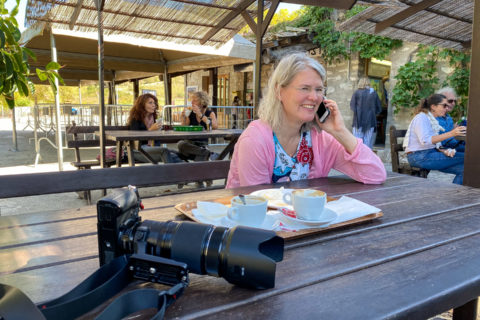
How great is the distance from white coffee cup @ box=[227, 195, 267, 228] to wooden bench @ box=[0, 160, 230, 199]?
3.46 ft

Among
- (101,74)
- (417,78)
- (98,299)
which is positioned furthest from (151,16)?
(417,78)

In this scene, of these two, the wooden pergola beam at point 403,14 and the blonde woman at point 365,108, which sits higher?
the wooden pergola beam at point 403,14

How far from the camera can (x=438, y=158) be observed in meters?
3.90

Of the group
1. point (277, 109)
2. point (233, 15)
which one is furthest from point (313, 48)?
point (277, 109)

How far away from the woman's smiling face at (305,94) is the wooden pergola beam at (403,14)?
283 centimetres

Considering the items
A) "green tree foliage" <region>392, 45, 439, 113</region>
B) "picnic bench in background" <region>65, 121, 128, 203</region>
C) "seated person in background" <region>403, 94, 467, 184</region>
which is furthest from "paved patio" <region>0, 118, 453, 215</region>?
"seated person in background" <region>403, 94, 467, 184</region>

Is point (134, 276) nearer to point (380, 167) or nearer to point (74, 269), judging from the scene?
point (74, 269)

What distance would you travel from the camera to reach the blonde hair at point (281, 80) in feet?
6.15

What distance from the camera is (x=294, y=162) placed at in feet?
6.34

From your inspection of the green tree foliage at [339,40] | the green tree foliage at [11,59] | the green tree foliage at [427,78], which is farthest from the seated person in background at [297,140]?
the green tree foliage at [339,40]

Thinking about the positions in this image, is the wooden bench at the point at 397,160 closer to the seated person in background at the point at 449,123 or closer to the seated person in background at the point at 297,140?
the seated person in background at the point at 449,123

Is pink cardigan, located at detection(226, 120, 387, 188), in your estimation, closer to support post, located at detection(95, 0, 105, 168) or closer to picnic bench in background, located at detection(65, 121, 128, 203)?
support post, located at detection(95, 0, 105, 168)

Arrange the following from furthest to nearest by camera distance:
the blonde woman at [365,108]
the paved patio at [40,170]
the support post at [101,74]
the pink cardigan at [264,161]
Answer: the blonde woman at [365,108] < the paved patio at [40,170] < the support post at [101,74] < the pink cardigan at [264,161]

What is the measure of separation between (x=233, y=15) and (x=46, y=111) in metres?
6.86
